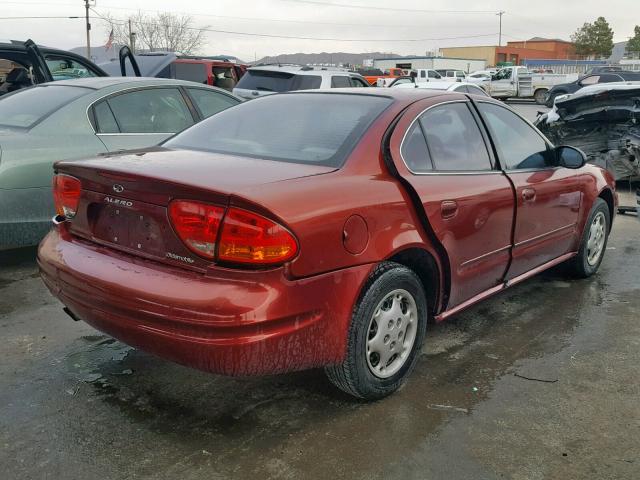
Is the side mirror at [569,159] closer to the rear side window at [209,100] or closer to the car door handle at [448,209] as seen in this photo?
the car door handle at [448,209]

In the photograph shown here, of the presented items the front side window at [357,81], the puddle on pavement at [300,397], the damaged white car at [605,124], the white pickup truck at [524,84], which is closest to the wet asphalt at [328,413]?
the puddle on pavement at [300,397]

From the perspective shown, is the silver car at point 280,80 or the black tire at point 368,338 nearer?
the black tire at point 368,338

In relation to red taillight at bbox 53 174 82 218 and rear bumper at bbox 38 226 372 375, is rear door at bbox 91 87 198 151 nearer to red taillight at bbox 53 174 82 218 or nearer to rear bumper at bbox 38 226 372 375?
red taillight at bbox 53 174 82 218

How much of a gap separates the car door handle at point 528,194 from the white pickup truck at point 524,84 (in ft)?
102

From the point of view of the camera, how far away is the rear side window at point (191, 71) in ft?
55.5

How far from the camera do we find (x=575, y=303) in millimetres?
4531

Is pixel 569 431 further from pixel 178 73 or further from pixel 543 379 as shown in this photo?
pixel 178 73

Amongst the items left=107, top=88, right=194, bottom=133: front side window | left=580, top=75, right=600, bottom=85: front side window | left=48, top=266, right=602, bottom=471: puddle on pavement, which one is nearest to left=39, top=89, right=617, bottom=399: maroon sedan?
left=48, top=266, right=602, bottom=471: puddle on pavement

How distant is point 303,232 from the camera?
2.51 metres

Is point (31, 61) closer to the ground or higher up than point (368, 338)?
higher up

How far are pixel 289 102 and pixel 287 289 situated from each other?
157cm

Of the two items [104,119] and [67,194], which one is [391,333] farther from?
[104,119]

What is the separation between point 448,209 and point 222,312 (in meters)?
1.41

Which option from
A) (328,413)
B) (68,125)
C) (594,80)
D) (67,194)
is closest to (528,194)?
(328,413)
